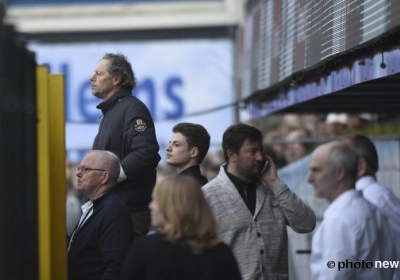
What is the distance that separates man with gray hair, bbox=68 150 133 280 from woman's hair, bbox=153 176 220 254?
4.77ft

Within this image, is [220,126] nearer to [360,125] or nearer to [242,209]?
[360,125]

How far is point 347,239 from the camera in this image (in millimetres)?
6559

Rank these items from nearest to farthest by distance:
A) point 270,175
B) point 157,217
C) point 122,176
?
point 157,217
point 270,175
point 122,176

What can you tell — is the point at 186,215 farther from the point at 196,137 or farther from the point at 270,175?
the point at 196,137

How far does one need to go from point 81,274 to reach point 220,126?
49.3ft

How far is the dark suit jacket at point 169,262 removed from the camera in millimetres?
5543

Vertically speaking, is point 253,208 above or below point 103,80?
below

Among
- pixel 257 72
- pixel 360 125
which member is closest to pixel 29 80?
pixel 257 72

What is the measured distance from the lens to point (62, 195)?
6.70 metres

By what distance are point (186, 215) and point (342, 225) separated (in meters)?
1.27

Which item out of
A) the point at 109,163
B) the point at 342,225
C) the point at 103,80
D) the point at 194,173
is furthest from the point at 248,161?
the point at 103,80

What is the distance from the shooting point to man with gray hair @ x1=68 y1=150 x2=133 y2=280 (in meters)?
7.12

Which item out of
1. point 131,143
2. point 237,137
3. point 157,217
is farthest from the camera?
point 131,143

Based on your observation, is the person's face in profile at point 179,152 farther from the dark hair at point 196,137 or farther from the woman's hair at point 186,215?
the woman's hair at point 186,215
